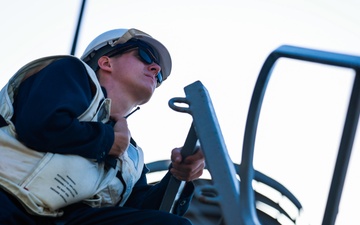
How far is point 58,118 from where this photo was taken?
2.91 metres

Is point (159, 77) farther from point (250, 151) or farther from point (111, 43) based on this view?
point (250, 151)

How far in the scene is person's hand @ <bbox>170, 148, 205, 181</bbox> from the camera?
3121mm

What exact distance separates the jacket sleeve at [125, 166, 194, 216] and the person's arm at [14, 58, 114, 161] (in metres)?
0.49

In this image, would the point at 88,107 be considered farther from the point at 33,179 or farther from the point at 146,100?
the point at 146,100

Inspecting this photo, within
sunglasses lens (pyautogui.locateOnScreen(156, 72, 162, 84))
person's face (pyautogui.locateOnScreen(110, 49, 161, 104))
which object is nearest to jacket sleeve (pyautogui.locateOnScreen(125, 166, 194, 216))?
person's face (pyautogui.locateOnScreen(110, 49, 161, 104))

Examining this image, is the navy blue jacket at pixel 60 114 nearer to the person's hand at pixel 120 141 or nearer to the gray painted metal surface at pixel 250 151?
the person's hand at pixel 120 141

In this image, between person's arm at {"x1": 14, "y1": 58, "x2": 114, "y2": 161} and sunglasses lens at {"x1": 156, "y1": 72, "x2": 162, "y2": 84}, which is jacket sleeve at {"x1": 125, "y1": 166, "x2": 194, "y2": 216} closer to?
person's arm at {"x1": 14, "y1": 58, "x2": 114, "y2": 161}

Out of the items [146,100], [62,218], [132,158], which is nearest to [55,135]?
[62,218]

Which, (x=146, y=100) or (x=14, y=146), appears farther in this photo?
(x=146, y=100)

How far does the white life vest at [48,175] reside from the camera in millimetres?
2793

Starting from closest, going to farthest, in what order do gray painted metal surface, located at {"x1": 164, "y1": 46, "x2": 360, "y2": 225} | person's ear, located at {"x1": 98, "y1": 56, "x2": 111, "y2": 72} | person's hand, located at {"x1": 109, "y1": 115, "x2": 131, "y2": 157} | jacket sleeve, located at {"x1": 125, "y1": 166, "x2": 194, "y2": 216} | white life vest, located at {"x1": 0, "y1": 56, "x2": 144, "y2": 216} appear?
gray painted metal surface, located at {"x1": 164, "y1": 46, "x2": 360, "y2": 225}
white life vest, located at {"x1": 0, "y1": 56, "x2": 144, "y2": 216}
person's hand, located at {"x1": 109, "y1": 115, "x2": 131, "y2": 157}
jacket sleeve, located at {"x1": 125, "y1": 166, "x2": 194, "y2": 216}
person's ear, located at {"x1": 98, "y1": 56, "x2": 111, "y2": 72}

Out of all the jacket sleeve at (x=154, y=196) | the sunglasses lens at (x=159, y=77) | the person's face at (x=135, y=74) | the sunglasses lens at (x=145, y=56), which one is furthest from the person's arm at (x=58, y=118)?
the sunglasses lens at (x=159, y=77)

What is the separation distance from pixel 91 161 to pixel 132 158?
0.51 meters

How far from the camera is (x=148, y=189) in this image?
141 inches
